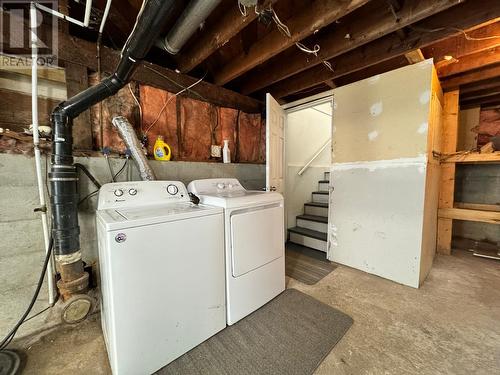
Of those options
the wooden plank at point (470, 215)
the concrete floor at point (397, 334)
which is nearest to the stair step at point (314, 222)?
the concrete floor at point (397, 334)

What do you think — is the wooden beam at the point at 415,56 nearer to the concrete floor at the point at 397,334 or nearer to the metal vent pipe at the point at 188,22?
the metal vent pipe at the point at 188,22

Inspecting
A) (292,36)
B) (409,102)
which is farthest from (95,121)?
(409,102)

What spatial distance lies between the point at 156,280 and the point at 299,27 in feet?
6.93

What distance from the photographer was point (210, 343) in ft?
4.45

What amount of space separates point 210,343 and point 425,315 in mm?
1766

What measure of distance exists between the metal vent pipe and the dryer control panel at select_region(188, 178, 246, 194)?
1190 millimetres

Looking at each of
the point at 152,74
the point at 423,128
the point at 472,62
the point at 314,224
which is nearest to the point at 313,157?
the point at 314,224

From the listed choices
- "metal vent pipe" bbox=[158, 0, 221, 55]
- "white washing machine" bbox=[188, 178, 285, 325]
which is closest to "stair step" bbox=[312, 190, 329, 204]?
"white washing machine" bbox=[188, 178, 285, 325]

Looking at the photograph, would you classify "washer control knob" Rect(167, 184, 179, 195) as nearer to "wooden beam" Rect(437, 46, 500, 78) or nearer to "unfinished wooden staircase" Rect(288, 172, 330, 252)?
"unfinished wooden staircase" Rect(288, 172, 330, 252)

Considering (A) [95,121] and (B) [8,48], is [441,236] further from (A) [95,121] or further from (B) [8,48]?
(B) [8,48]

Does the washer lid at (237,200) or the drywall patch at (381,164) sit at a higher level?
the drywall patch at (381,164)

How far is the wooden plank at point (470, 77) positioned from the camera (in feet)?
7.39

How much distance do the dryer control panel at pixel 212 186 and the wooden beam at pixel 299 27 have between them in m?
1.27

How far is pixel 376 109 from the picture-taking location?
7.08 feet
